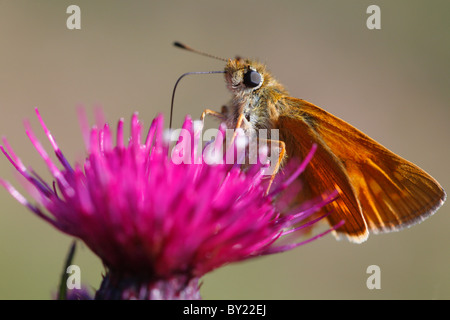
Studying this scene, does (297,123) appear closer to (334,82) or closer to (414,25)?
(334,82)

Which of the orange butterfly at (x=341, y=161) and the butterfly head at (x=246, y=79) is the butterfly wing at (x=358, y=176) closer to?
the orange butterfly at (x=341, y=161)

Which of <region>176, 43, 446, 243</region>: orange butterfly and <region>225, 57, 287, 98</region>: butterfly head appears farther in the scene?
Result: <region>225, 57, 287, 98</region>: butterfly head

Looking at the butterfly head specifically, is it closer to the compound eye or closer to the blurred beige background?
the compound eye

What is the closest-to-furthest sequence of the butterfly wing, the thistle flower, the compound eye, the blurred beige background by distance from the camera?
the thistle flower, the butterfly wing, the compound eye, the blurred beige background

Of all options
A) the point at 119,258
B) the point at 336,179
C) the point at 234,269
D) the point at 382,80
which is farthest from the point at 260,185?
the point at 382,80

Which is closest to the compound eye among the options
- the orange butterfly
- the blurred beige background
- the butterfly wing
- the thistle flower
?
the orange butterfly

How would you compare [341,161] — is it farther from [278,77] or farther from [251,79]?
[278,77]
